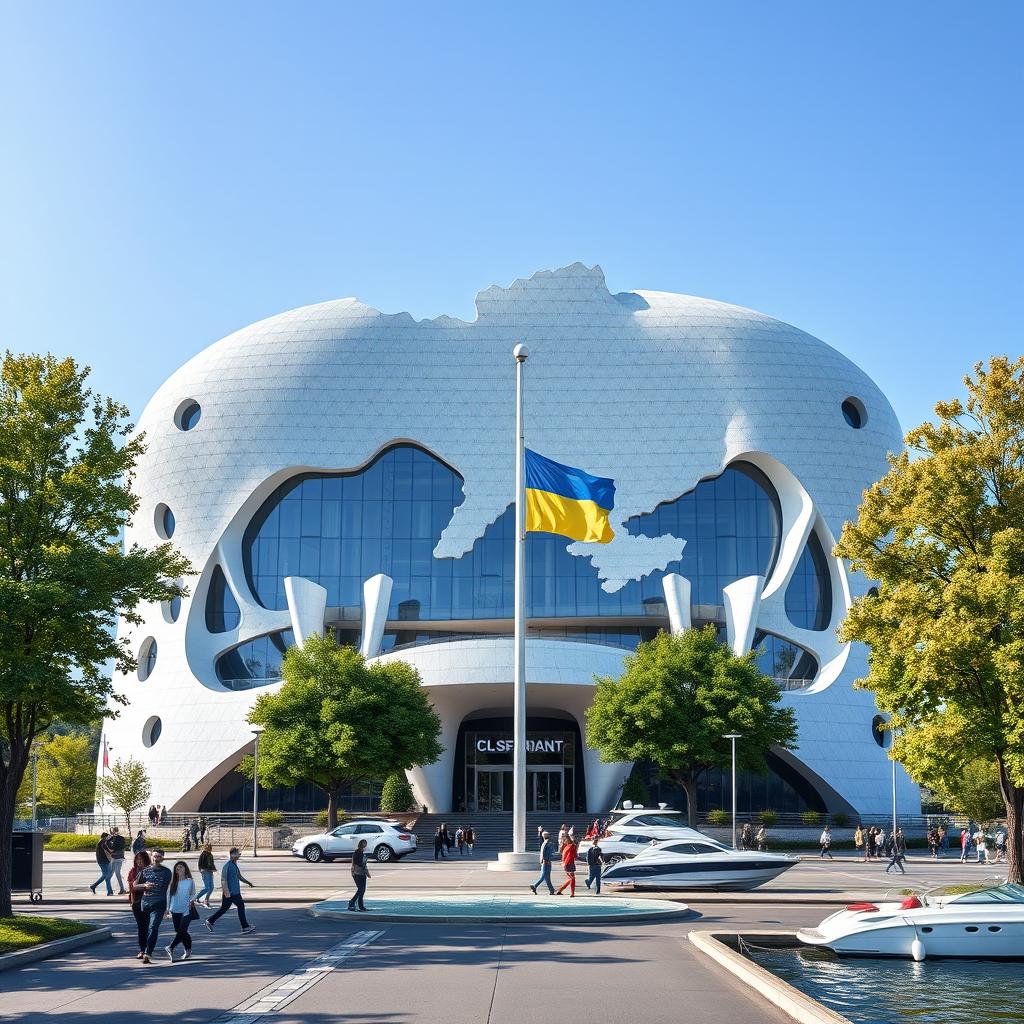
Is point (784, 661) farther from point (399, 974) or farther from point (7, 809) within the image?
point (399, 974)

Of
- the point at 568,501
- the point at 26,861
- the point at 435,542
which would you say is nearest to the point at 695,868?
the point at 568,501

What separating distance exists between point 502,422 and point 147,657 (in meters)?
22.9

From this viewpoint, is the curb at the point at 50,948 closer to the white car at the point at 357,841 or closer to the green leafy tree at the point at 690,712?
the white car at the point at 357,841

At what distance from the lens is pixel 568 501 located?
30.2 m

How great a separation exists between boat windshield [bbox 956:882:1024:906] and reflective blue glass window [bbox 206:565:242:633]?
1918 inches

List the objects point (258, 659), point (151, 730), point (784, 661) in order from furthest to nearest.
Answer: point (258, 659), point (151, 730), point (784, 661)

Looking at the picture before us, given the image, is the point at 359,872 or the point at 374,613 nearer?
the point at 359,872

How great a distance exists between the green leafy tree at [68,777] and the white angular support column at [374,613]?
26394mm

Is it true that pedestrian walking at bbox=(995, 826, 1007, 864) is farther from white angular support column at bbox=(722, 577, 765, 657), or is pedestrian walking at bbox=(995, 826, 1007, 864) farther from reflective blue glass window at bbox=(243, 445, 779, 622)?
reflective blue glass window at bbox=(243, 445, 779, 622)

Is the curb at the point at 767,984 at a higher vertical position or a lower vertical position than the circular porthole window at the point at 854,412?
lower

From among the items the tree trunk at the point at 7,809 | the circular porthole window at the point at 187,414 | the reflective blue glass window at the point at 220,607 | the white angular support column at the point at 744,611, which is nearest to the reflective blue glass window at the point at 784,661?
the white angular support column at the point at 744,611

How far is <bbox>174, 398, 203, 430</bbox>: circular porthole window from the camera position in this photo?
66.0 m

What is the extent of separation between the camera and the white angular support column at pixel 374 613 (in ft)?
196

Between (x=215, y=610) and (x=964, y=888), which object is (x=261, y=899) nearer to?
(x=964, y=888)
